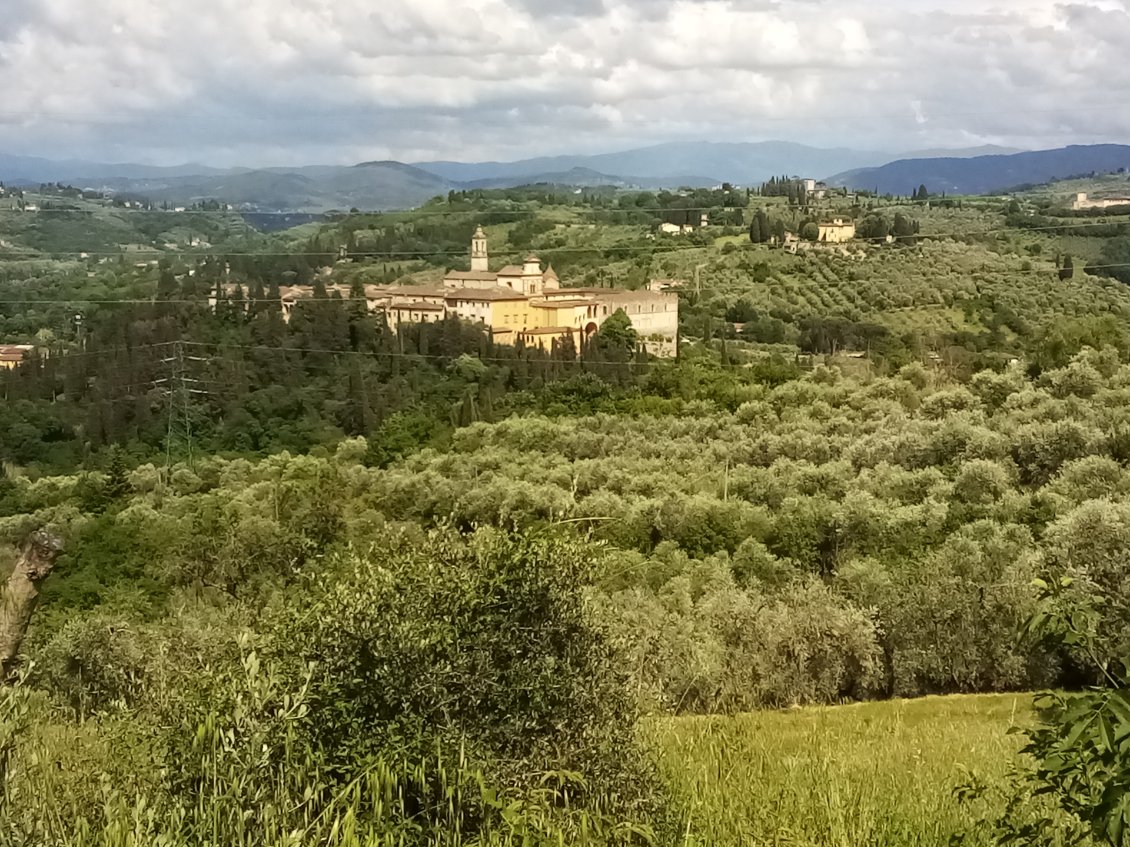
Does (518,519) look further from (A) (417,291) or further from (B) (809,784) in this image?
(A) (417,291)

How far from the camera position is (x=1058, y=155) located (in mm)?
67188

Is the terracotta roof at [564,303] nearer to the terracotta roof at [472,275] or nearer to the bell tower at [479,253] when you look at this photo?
the terracotta roof at [472,275]

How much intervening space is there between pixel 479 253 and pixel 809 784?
44.8m

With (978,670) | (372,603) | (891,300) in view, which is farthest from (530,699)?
(891,300)

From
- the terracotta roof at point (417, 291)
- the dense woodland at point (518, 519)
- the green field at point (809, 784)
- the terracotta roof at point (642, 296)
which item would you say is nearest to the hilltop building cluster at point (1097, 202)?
the dense woodland at point (518, 519)

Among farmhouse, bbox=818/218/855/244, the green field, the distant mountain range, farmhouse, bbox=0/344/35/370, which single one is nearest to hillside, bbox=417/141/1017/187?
the distant mountain range

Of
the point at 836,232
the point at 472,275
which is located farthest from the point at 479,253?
the point at 836,232

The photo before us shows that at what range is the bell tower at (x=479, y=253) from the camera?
155ft

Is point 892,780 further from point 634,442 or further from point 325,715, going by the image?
point 634,442

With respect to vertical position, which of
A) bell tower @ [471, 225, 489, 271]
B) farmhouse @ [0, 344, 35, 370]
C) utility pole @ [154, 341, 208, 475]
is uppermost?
bell tower @ [471, 225, 489, 271]

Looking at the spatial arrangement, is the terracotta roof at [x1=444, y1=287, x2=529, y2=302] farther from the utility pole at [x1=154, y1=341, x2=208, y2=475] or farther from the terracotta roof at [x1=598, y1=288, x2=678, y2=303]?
the utility pole at [x1=154, y1=341, x2=208, y2=475]

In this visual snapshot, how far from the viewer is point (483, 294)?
1481 inches

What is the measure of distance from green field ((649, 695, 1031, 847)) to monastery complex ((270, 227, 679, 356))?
2921 centimetres

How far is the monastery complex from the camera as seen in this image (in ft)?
117
